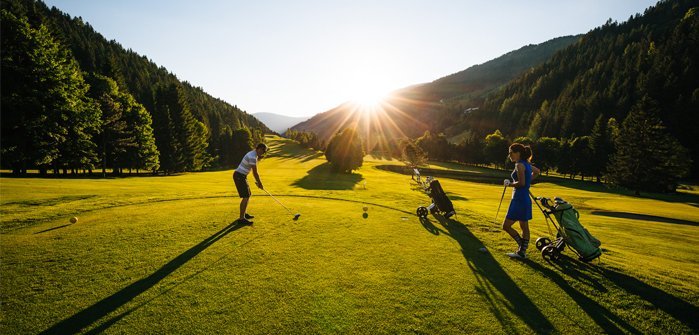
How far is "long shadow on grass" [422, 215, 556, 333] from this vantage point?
16.3 feet

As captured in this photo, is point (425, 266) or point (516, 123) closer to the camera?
point (425, 266)

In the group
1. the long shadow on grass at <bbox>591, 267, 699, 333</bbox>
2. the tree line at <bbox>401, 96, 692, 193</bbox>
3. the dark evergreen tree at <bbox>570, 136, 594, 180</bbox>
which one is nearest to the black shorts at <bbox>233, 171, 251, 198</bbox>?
the long shadow on grass at <bbox>591, 267, 699, 333</bbox>

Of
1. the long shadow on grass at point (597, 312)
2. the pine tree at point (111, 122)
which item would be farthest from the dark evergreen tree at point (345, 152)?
the long shadow on grass at point (597, 312)

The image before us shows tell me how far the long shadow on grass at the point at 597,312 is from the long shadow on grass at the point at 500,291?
100 centimetres

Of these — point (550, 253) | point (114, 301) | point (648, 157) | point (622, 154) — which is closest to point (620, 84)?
point (622, 154)

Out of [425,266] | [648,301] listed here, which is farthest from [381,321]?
[648,301]

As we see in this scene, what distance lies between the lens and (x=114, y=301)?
5156 millimetres

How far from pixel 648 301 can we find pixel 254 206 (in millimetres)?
14804

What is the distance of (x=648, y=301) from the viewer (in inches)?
231

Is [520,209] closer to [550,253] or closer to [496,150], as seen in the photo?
[550,253]

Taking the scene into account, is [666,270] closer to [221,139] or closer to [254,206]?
[254,206]

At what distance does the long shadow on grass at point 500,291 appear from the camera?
4980 millimetres

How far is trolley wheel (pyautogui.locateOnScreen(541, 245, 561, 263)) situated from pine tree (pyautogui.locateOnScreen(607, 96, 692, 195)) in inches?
2391

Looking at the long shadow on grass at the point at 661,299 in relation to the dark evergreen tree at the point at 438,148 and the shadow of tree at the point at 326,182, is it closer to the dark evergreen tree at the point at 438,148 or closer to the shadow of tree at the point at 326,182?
the shadow of tree at the point at 326,182
